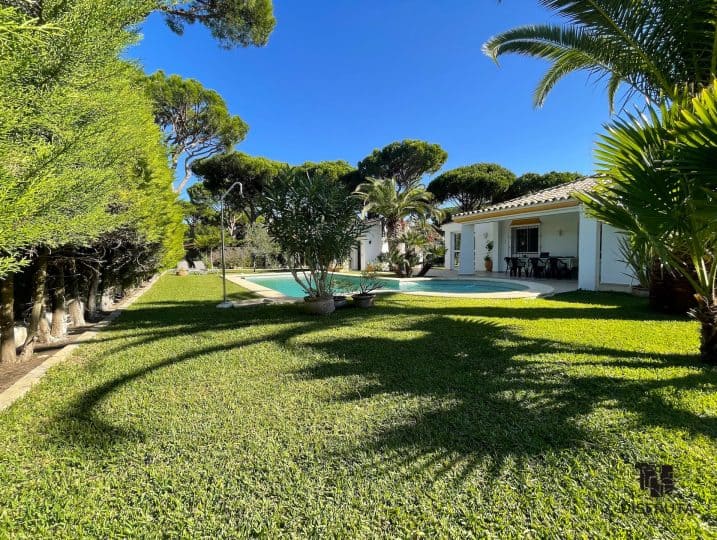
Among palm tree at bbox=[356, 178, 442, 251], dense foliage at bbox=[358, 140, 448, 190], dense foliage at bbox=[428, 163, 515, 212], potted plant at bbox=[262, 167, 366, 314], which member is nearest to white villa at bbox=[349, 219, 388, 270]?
dense foliage at bbox=[358, 140, 448, 190]

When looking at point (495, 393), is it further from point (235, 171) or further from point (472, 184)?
point (235, 171)

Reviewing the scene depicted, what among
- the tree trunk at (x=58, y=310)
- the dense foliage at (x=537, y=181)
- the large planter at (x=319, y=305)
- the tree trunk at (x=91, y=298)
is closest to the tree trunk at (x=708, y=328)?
the large planter at (x=319, y=305)

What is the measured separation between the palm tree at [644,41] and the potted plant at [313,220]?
19.2 feet

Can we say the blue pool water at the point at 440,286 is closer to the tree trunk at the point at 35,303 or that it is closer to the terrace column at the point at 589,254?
the terrace column at the point at 589,254

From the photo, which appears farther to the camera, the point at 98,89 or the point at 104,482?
the point at 98,89

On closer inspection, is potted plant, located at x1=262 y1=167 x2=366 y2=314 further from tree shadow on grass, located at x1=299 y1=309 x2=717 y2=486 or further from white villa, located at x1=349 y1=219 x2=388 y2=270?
white villa, located at x1=349 y1=219 x2=388 y2=270

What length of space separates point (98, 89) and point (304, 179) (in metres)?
5.46

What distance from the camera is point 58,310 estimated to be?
23.8ft

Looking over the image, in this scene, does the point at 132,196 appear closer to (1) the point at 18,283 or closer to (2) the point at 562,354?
(1) the point at 18,283

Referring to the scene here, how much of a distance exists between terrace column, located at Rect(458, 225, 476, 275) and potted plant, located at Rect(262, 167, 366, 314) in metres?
16.2

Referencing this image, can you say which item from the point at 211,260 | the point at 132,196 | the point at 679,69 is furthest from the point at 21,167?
the point at 211,260

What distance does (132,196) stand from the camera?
750cm

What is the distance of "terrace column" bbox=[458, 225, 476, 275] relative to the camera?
944 inches

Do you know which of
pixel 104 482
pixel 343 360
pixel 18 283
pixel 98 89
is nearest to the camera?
pixel 104 482
